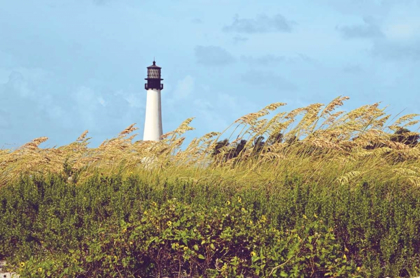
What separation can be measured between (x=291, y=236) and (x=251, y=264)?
49 cm

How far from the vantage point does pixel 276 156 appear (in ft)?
30.2

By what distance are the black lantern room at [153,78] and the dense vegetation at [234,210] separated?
25.9 m

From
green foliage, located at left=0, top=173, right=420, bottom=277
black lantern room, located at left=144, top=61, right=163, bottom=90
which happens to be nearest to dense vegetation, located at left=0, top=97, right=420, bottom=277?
green foliage, located at left=0, top=173, right=420, bottom=277

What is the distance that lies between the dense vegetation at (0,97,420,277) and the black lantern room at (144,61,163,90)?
2595 centimetres

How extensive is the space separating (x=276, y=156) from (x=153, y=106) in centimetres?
2682

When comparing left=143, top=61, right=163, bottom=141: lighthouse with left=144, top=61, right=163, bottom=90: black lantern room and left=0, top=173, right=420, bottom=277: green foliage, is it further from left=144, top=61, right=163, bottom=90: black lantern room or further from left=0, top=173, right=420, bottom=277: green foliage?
left=0, top=173, right=420, bottom=277: green foliage

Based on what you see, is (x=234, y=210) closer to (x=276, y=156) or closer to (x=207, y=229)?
(x=207, y=229)

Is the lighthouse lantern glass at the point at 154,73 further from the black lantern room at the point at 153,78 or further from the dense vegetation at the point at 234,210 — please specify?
the dense vegetation at the point at 234,210

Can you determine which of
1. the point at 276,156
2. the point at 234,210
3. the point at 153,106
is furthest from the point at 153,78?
the point at 234,210

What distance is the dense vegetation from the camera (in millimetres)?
5352

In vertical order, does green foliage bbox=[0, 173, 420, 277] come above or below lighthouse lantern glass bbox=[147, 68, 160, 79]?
below

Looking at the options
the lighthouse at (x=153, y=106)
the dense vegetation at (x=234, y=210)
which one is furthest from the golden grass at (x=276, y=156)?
the lighthouse at (x=153, y=106)

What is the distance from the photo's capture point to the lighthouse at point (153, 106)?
→ 34969mm

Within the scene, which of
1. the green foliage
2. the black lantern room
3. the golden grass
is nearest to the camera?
the green foliage
